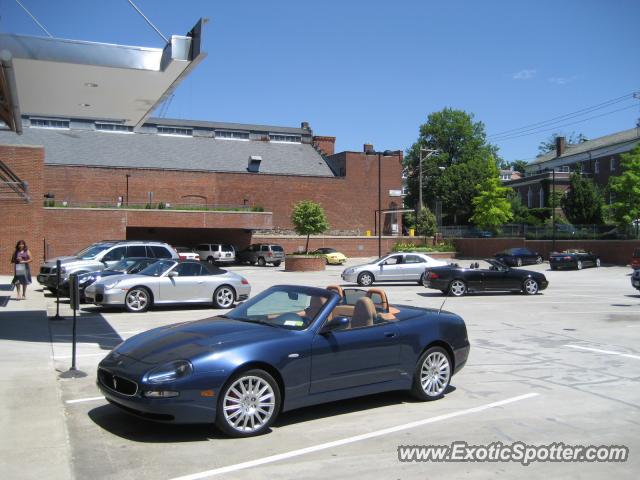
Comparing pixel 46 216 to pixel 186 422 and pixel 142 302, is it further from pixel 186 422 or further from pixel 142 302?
pixel 186 422

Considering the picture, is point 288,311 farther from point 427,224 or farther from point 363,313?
point 427,224

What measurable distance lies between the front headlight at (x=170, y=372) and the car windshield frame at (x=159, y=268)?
35.7 feet

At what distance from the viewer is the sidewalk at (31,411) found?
5203 mm

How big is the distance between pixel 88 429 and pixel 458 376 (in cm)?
514

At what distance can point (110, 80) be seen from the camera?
1224cm

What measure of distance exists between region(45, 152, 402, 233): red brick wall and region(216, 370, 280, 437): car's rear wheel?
175ft

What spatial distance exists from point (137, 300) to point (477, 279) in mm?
11521

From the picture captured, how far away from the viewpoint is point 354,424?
6516 millimetres

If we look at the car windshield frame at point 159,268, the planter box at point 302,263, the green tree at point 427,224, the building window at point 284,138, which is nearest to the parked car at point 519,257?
the planter box at point 302,263

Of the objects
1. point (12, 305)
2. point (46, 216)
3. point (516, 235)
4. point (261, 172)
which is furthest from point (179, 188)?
point (12, 305)

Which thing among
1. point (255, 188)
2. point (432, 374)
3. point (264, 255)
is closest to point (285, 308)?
point (432, 374)

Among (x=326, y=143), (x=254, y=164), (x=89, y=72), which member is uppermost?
(x=326, y=143)

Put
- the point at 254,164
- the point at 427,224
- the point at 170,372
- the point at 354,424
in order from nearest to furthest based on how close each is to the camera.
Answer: the point at 170,372 → the point at 354,424 → the point at 427,224 → the point at 254,164

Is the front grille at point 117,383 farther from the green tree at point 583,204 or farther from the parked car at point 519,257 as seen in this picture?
the green tree at point 583,204
